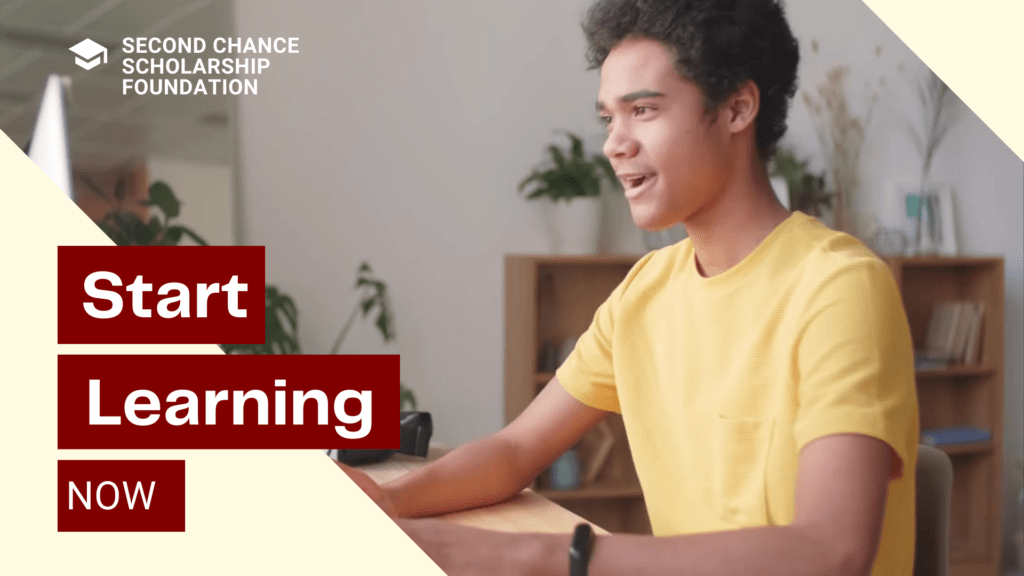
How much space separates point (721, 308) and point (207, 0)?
249 centimetres

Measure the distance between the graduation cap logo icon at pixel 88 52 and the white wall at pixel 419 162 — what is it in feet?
1.51

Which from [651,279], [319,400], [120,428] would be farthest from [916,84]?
[120,428]

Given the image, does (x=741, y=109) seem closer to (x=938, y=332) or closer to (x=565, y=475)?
(x=565, y=475)

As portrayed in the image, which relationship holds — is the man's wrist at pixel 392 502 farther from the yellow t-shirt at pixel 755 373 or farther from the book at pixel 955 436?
the book at pixel 955 436

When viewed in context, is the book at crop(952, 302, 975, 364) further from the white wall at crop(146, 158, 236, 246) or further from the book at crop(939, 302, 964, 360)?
the white wall at crop(146, 158, 236, 246)

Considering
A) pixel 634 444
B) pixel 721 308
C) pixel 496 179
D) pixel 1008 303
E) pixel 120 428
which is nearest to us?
pixel 120 428

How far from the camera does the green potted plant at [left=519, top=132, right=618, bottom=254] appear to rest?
10.8ft

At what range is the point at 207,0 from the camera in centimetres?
306

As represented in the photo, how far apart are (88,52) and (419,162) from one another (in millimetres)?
1125

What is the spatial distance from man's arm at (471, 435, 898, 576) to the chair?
44 cm

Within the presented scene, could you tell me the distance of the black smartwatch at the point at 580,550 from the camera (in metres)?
0.88

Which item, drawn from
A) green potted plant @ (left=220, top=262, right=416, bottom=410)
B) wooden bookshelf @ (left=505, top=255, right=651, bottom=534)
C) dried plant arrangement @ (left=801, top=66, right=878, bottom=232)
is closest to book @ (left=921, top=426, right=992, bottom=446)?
dried plant arrangement @ (left=801, top=66, right=878, bottom=232)

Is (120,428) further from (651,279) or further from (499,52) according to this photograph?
(499,52)

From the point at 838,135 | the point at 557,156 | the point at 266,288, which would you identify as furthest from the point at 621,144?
the point at 838,135
